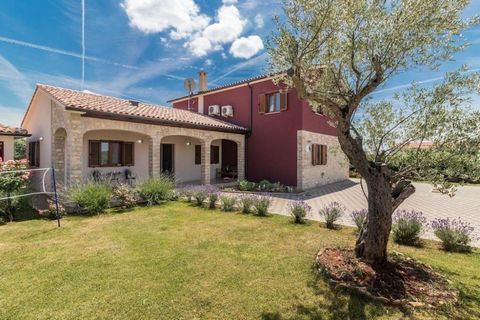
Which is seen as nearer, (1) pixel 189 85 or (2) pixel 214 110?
(2) pixel 214 110

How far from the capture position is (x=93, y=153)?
1337cm

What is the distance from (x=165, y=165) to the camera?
1703 centimetres

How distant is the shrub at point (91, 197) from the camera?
891cm

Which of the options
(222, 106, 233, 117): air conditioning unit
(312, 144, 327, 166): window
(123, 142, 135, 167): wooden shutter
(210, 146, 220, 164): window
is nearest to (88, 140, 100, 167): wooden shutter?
(123, 142, 135, 167): wooden shutter

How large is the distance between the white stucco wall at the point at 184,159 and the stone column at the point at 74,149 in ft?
21.9

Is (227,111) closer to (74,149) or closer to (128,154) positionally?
(128,154)

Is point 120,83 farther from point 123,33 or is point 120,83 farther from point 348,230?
point 348,230

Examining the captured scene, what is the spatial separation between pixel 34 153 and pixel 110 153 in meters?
5.06

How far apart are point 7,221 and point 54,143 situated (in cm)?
492

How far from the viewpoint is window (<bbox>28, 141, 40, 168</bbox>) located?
14.3 metres

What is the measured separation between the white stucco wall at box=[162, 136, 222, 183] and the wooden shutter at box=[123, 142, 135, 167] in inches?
86.1

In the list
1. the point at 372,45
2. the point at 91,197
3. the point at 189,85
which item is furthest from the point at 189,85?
the point at 372,45

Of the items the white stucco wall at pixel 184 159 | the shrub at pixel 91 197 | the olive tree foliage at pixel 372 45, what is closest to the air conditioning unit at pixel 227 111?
the white stucco wall at pixel 184 159

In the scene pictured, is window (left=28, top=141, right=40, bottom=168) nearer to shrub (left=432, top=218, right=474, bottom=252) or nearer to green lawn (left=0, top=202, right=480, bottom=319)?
green lawn (left=0, top=202, right=480, bottom=319)
